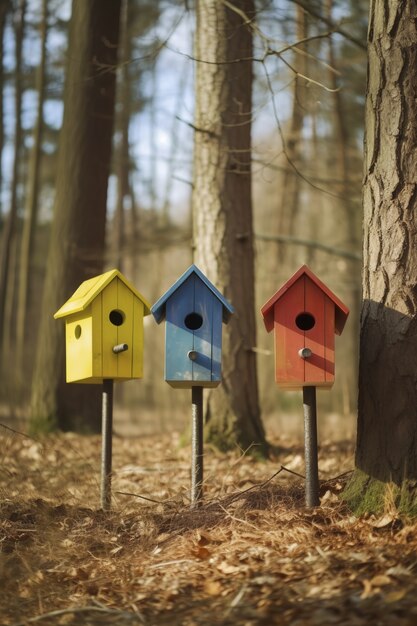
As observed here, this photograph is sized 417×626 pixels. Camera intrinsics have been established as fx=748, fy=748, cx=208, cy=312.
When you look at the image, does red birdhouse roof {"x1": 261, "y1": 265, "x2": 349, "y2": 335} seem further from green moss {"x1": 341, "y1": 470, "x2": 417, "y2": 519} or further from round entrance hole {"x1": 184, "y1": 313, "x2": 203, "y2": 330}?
green moss {"x1": 341, "y1": 470, "x2": 417, "y2": 519}

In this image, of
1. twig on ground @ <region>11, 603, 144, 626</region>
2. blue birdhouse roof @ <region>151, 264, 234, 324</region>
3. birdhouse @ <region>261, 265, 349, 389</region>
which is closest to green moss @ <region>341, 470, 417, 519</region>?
birdhouse @ <region>261, 265, 349, 389</region>

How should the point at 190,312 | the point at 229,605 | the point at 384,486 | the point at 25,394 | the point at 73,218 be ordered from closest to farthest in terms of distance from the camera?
the point at 229,605
the point at 384,486
the point at 190,312
the point at 73,218
the point at 25,394

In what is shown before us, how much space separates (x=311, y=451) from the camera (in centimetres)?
454

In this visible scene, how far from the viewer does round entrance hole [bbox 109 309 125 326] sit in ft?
16.8

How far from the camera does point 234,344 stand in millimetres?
7008

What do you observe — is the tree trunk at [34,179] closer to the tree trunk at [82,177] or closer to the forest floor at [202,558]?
the tree trunk at [82,177]

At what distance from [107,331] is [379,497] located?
2023 millimetres

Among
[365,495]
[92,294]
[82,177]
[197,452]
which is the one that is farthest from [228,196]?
[365,495]

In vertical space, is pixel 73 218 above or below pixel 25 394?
above

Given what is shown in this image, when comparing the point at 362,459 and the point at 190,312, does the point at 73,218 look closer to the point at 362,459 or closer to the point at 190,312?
the point at 190,312

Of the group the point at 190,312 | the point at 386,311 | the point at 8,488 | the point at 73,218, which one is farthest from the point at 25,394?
the point at 386,311

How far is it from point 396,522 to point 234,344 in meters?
3.11

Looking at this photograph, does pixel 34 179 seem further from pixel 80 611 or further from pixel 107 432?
pixel 80 611

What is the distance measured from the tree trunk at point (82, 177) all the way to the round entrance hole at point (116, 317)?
11.4 ft
